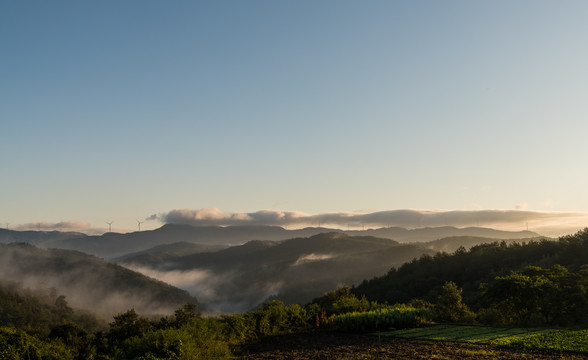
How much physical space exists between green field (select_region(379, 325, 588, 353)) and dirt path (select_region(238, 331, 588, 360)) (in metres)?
0.87

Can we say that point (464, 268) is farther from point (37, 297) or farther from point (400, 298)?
point (37, 297)

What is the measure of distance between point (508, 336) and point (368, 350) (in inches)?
263

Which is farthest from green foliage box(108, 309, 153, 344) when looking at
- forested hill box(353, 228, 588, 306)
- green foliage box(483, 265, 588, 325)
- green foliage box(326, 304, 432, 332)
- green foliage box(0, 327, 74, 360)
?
forested hill box(353, 228, 588, 306)

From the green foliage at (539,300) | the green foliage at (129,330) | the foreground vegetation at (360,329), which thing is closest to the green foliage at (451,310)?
the foreground vegetation at (360,329)

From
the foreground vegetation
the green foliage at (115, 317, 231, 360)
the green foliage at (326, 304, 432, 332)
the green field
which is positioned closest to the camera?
the green foliage at (115, 317, 231, 360)

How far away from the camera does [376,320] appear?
874 inches

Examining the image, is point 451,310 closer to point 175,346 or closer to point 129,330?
point 175,346

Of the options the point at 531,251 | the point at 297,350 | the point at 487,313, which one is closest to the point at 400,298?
the point at 531,251

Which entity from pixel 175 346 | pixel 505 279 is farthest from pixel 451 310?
pixel 175 346

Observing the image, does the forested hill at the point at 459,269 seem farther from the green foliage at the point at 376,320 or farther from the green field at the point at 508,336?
the green field at the point at 508,336

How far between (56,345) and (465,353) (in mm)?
14671

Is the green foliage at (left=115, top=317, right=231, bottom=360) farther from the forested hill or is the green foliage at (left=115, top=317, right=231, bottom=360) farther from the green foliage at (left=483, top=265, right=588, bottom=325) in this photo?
the forested hill

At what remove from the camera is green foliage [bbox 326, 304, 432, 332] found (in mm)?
22000

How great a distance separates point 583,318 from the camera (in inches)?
907
